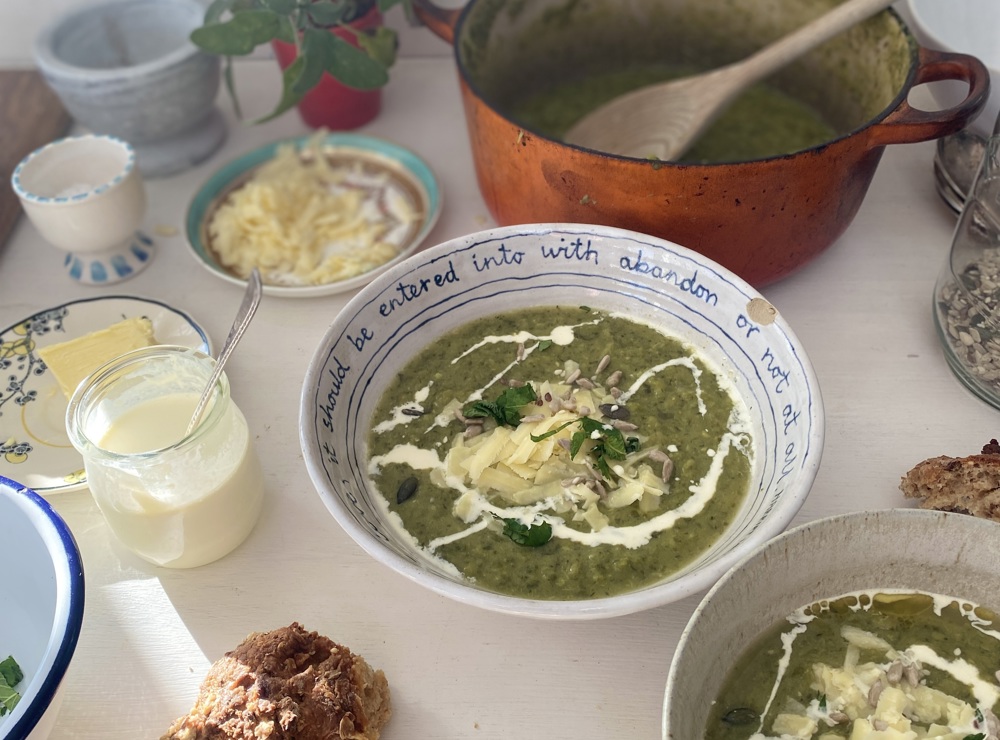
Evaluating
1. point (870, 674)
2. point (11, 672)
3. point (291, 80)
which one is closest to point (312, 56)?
point (291, 80)

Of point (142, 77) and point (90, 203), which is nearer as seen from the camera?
point (90, 203)

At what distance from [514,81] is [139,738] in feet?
5.01

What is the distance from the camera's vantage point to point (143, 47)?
2.16 m

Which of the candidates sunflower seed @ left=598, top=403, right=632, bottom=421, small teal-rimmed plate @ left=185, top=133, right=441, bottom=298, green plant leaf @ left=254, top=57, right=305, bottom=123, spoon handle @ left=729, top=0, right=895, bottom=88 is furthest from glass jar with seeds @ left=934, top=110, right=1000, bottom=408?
green plant leaf @ left=254, top=57, right=305, bottom=123

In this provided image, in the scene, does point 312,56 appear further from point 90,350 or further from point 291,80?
point 90,350

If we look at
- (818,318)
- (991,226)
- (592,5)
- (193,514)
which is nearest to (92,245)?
(193,514)

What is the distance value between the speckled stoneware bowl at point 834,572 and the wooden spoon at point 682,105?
937 mm

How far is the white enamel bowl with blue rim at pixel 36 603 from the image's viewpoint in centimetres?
104

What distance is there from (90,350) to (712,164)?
110cm

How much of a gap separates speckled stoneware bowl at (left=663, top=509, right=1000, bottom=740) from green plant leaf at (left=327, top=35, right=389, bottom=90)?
1259mm

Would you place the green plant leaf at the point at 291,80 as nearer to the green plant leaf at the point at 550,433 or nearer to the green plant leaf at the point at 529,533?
the green plant leaf at the point at 550,433

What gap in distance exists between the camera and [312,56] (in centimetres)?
176

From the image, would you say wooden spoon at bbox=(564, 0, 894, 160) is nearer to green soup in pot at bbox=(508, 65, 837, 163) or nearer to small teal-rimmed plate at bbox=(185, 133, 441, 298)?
green soup in pot at bbox=(508, 65, 837, 163)

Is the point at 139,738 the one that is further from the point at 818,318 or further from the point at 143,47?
the point at 143,47
